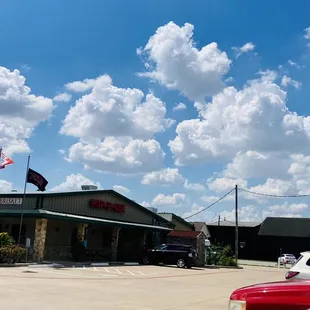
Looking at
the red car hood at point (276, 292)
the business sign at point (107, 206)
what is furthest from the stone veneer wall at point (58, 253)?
the red car hood at point (276, 292)

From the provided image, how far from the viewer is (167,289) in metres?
15.5

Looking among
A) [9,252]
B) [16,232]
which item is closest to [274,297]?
[9,252]

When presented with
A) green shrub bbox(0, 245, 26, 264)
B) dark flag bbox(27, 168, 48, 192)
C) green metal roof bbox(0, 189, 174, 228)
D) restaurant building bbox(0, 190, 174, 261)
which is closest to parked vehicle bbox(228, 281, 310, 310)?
green shrub bbox(0, 245, 26, 264)

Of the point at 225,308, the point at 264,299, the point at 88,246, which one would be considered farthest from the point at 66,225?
the point at 264,299

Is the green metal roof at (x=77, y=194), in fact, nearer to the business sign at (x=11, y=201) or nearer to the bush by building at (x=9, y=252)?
the business sign at (x=11, y=201)

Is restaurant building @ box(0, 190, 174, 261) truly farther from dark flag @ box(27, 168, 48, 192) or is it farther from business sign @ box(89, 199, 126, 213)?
dark flag @ box(27, 168, 48, 192)

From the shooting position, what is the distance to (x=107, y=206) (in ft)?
105

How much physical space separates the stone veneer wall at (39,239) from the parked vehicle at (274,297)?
22359mm

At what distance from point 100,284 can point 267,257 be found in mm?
51337

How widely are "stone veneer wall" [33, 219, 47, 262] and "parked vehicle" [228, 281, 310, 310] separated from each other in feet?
73.4

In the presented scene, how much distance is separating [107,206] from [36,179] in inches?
277

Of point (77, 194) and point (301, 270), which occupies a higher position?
point (77, 194)

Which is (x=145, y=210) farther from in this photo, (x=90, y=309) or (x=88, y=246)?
(x=90, y=309)

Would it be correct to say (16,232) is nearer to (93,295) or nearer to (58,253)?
(58,253)
